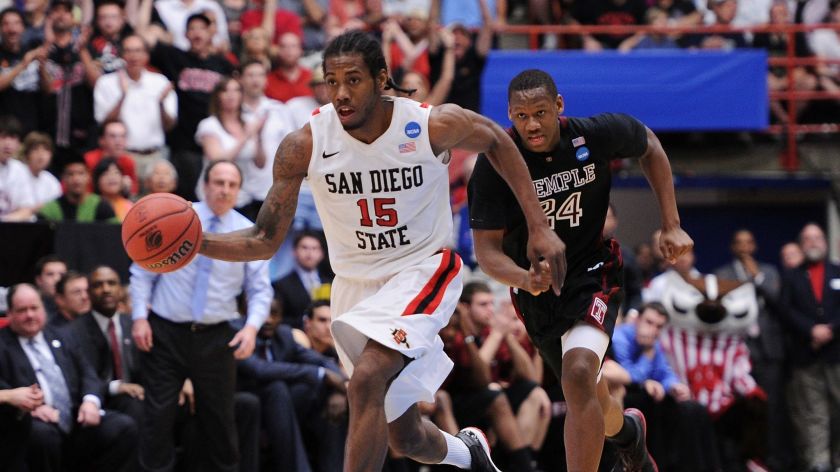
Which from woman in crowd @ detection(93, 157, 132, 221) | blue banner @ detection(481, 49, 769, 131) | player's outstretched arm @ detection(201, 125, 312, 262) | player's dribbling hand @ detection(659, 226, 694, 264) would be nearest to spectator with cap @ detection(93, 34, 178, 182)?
woman in crowd @ detection(93, 157, 132, 221)

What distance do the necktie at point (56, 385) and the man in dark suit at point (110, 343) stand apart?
32 centimetres

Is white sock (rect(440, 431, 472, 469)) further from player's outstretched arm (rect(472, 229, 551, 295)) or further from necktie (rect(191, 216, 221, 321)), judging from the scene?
necktie (rect(191, 216, 221, 321))

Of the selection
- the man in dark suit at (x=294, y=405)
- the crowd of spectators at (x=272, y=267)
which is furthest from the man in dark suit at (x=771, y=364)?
the man in dark suit at (x=294, y=405)

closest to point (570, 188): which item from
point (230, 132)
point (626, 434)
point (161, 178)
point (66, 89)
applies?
point (626, 434)

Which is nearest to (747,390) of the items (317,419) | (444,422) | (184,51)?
(444,422)

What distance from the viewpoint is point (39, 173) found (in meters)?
11.5

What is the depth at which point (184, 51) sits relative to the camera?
520 inches

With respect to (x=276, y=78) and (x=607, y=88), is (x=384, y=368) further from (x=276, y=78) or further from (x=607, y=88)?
(x=607, y=88)

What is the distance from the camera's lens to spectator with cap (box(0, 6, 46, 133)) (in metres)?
12.5

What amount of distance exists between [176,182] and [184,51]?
2038 mm

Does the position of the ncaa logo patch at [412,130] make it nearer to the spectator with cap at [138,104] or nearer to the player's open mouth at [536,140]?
the player's open mouth at [536,140]

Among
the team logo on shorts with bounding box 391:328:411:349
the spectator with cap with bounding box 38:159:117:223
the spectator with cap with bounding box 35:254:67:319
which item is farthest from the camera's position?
the spectator with cap with bounding box 38:159:117:223

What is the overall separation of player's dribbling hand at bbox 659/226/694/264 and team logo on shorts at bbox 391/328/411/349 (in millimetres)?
1688

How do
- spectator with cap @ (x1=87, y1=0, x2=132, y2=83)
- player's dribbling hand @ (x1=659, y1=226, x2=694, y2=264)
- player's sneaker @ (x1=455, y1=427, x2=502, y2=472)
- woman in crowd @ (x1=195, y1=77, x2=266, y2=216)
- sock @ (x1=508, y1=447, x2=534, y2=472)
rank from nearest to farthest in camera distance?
player's dribbling hand @ (x1=659, y1=226, x2=694, y2=264) → player's sneaker @ (x1=455, y1=427, x2=502, y2=472) → sock @ (x1=508, y1=447, x2=534, y2=472) → woman in crowd @ (x1=195, y1=77, x2=266, y2=216) → spectator with cap @ (x1=87, y1=0, x2=132, y2=83)
